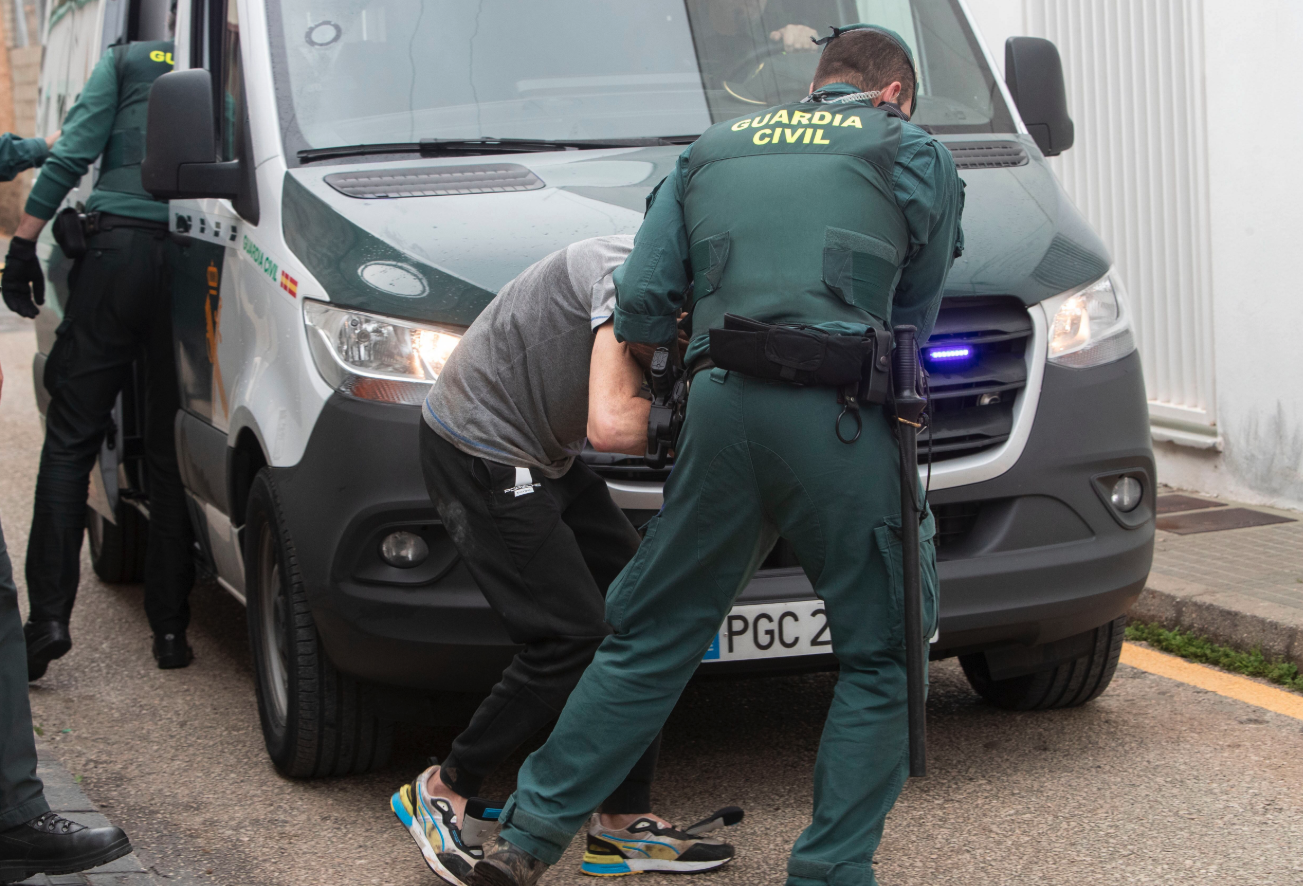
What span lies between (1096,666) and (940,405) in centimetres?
105

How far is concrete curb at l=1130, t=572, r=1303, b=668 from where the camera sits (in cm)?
492

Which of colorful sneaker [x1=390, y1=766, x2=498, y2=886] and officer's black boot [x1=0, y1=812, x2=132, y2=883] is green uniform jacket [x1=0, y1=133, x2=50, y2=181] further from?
colorful sneaker [x1=390, y1=766, x2=498, y2=886]

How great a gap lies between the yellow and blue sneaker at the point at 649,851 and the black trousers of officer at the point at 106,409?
2284 mm

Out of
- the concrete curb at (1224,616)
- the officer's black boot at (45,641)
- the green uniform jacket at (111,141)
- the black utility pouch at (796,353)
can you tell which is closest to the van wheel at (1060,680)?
the concrete curb at (1224,616)

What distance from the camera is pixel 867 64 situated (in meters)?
3.01

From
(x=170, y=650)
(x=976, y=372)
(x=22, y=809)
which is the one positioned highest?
(x=976, y=372)

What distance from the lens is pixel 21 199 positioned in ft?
75.5

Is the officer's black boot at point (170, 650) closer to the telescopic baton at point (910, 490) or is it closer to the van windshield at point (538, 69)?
the van windshield at point (538, 69)

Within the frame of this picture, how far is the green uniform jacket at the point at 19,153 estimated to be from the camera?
5.28m

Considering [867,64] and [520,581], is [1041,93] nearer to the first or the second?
[867,64]

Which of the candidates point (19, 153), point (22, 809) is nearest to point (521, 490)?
point (22, 809)

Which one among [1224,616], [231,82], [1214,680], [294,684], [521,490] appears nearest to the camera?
[521,490]

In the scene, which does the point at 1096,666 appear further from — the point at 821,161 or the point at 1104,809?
the point at 821,161

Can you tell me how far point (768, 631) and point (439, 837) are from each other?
0.84 m
